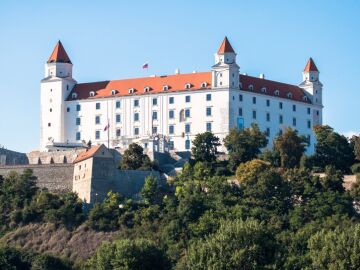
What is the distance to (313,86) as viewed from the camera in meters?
113

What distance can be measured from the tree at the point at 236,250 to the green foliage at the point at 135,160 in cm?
2023

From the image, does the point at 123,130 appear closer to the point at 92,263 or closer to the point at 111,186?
the point at 111,186

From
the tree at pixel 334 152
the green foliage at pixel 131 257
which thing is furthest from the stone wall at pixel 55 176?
the green foliage at pixel 131 257

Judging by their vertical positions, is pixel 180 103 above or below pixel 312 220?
above

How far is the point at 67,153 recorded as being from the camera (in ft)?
345

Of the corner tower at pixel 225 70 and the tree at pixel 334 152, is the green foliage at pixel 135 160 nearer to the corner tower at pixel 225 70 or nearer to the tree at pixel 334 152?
the corner tower at pixel 225 70

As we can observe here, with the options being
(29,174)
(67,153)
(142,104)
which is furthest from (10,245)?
(142,104)

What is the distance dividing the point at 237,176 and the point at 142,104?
14.7 meters

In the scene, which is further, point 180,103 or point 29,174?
point 180,103

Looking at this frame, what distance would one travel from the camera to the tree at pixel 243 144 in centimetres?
10144

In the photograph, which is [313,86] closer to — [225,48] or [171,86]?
[225,48]

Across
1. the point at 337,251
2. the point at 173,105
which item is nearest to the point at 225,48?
the point at 173,105

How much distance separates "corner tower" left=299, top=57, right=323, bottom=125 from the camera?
11212cm

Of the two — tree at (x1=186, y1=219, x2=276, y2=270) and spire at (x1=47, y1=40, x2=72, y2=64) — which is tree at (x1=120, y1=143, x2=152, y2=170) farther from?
tree at (x1=186, y1=219, x2=276, y2=270)
